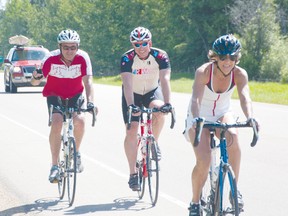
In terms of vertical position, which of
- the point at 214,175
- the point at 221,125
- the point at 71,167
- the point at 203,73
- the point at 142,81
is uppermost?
the point at 203,73

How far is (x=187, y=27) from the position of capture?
74500 millimetres

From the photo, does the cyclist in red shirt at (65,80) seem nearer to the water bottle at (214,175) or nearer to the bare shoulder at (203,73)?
the bare shoulder at (203,73)

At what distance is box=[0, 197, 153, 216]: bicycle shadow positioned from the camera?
7.95 meters

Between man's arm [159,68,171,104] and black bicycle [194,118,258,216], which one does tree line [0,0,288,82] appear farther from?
black bicycle [194,118,258,216]

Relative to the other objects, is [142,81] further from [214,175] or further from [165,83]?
[214,175]

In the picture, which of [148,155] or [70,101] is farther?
[70,101]

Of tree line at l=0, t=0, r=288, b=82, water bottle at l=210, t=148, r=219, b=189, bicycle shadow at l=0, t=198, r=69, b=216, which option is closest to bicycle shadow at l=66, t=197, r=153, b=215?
bicycle shadow at l=0, t=198, r=69, b=216

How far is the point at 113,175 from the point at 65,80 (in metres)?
1.80

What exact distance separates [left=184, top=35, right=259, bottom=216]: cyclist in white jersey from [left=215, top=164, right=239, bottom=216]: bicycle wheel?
126 millimetres

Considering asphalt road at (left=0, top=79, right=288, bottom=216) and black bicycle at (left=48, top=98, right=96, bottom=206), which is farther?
black bicycle at (left=48, top=98, right=96, bottom=206)

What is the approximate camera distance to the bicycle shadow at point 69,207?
7.95 metres

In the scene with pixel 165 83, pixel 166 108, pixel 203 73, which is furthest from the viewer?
pixel 165 83

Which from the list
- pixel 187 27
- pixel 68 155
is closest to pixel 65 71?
pixel 68 155

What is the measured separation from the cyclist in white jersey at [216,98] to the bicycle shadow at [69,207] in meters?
1.52
